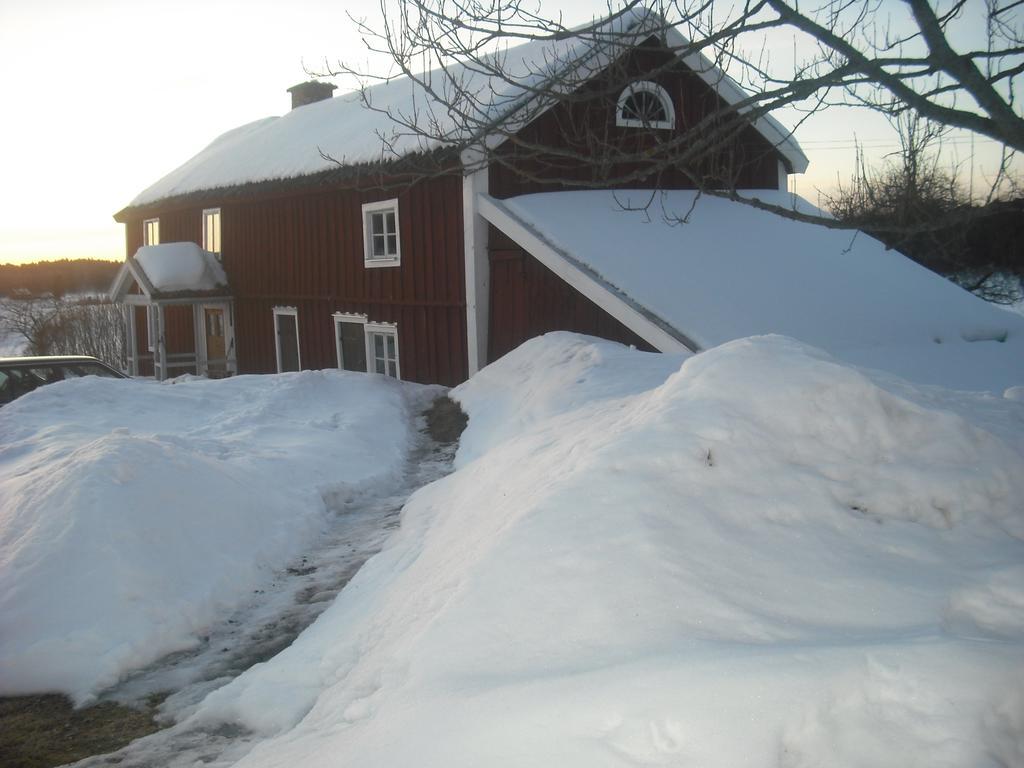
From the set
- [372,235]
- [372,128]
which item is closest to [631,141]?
[372,128]

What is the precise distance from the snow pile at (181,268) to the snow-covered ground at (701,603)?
14.3 metres

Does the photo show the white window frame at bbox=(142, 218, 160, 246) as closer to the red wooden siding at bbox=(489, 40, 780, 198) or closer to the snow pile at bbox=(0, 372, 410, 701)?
the red wooden siding at bbox=(489, 40, 780, 198)

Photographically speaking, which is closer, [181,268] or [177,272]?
[177,272]

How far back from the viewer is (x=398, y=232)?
47.3 feet

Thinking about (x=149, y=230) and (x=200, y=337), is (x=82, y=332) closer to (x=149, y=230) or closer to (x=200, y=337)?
(x=149, y=230)

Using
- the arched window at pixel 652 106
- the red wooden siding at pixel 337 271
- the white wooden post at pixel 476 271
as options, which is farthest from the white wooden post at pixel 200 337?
the arched window at pixel 652 106

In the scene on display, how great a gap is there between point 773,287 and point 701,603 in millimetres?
9570

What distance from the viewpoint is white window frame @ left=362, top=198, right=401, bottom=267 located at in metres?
14.5

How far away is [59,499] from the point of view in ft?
19.9

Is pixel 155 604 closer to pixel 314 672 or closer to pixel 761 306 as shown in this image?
pixel 314 672

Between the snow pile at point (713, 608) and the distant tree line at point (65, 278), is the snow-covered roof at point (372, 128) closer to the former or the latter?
the snow pile at point (713, 608)

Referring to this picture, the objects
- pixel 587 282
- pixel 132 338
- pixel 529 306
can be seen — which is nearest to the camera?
pixel 587 282

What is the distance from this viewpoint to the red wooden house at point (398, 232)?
38.1 ft

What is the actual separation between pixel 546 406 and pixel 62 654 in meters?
4.38
